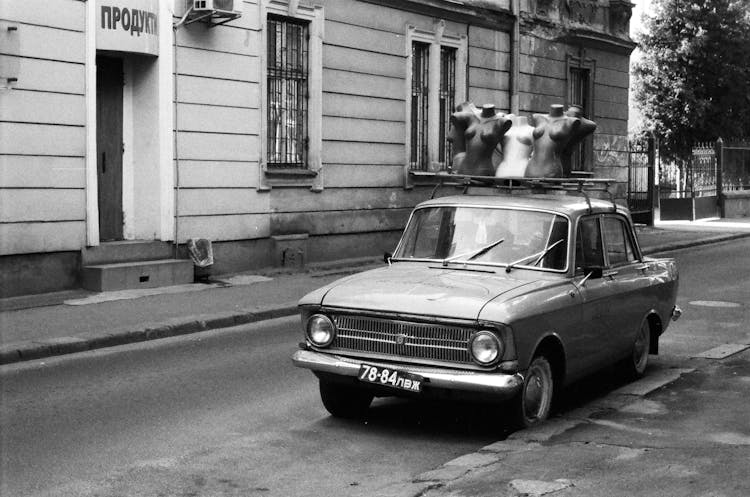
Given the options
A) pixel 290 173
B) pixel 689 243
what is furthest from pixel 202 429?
pixel 689 243

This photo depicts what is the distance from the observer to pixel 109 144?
54.0ft

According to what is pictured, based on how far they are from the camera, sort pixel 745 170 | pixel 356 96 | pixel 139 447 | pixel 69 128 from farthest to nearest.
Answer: pixel 745 170
pixel 356 96
pixel 69 128
pixel 139 447

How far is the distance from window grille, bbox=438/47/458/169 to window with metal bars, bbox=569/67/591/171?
5.84 m

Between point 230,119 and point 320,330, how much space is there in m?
10.1

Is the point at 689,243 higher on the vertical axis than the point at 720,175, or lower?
lower

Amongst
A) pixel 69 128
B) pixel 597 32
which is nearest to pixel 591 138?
pixel 597 32

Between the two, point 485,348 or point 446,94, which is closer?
point 485,348

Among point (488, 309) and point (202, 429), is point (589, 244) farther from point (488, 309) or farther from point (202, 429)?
point (202, 429)

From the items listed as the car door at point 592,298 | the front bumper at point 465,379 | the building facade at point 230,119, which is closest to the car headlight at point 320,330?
the front bumper at point 465,379

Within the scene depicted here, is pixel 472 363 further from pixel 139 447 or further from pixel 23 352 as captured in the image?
pixel 23 352

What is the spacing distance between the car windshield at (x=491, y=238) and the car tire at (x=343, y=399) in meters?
1.18

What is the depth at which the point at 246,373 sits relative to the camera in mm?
10109

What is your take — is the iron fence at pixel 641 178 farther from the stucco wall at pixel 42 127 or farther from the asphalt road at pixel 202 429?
the asphalt road at pixel 202 429

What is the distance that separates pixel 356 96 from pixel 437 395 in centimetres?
1335
